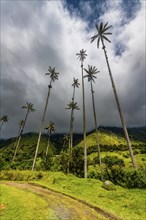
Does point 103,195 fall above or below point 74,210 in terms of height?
above

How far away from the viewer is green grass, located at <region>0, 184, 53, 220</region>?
51.4 feet

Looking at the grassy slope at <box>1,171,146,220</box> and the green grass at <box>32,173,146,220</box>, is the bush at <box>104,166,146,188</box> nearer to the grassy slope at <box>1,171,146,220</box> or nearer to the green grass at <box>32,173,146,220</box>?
the grassy slope at <box>1,171,146,220</box>

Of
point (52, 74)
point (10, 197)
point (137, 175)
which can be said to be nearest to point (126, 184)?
point (137, 175)

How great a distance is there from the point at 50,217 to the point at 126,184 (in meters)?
20.7

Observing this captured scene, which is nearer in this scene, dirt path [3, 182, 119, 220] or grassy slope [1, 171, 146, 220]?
dirt path [3, 182, 119, 220]

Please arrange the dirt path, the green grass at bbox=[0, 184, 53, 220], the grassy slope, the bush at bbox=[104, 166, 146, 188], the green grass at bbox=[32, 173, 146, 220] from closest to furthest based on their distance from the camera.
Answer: the green grass at bbox=[0, 184, 53, 220] < the dirt path < the green grass at bbox=[32, 173, 146, 220] < the grassy slope < the bush at bbox=[104, 166, 146, 188]

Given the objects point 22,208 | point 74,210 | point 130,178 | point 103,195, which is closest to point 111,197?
point 103,195

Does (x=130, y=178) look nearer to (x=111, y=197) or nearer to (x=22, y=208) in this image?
(x=111, y=197)

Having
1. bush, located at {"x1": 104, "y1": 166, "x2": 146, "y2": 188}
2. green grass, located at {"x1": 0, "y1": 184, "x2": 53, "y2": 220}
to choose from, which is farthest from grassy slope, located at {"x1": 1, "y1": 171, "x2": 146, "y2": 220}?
green grass, located at {"x1": 0, "y1": 184, "x2": 53, "y2": 220}

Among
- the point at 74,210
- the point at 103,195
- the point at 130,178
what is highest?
the point at 130,178

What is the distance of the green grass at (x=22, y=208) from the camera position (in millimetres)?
15672

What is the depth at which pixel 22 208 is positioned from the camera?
1773 cm

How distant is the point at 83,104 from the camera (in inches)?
2045

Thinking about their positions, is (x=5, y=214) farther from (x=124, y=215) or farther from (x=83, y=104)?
(x=83, y=104)
